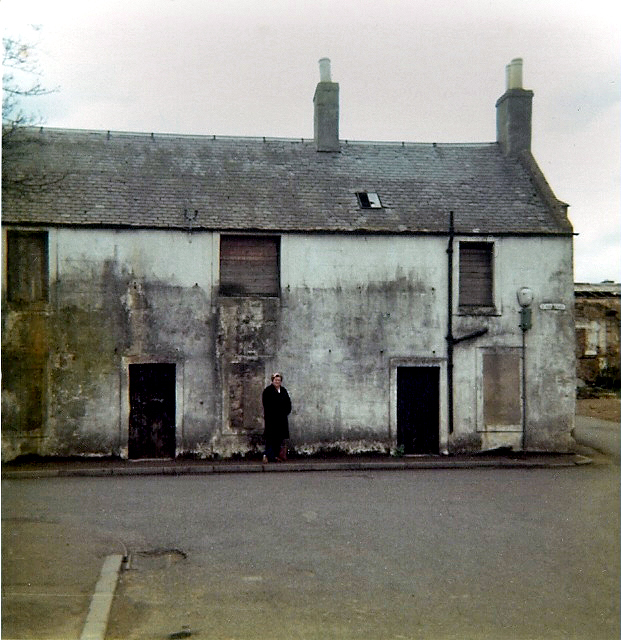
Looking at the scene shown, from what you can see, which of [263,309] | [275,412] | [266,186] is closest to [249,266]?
[263,309]

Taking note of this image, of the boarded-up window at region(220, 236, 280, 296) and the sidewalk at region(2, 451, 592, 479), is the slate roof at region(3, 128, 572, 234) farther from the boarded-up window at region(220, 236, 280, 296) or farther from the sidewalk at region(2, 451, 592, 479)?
the sidewalk at region(2, 451, 592, 479)

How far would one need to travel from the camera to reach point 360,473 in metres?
14.6

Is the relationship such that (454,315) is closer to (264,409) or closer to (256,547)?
(264,409)

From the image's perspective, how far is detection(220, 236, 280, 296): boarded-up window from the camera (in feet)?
54.8

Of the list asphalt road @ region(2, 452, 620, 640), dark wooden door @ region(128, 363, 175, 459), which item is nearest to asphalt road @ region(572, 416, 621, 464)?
asphalt road @ region(2, 452, 620, 640)

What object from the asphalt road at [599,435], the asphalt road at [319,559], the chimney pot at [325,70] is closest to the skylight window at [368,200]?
the chimney pot at [325,70]

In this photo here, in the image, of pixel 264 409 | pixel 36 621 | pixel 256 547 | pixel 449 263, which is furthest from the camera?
pixel 449 263

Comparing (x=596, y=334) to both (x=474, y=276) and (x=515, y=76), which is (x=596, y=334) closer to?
(x=515, y=76)

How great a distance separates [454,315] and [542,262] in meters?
2.68

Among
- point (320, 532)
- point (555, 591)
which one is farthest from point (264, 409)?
point (555, 591)

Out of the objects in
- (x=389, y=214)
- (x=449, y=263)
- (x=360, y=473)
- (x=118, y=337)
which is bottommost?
(x=360, y=473)

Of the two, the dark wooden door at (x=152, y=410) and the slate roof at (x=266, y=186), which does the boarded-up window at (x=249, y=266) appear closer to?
the slate roof at (x=266, y=186)

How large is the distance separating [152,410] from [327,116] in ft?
31.5

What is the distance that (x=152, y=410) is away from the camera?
16312mm
